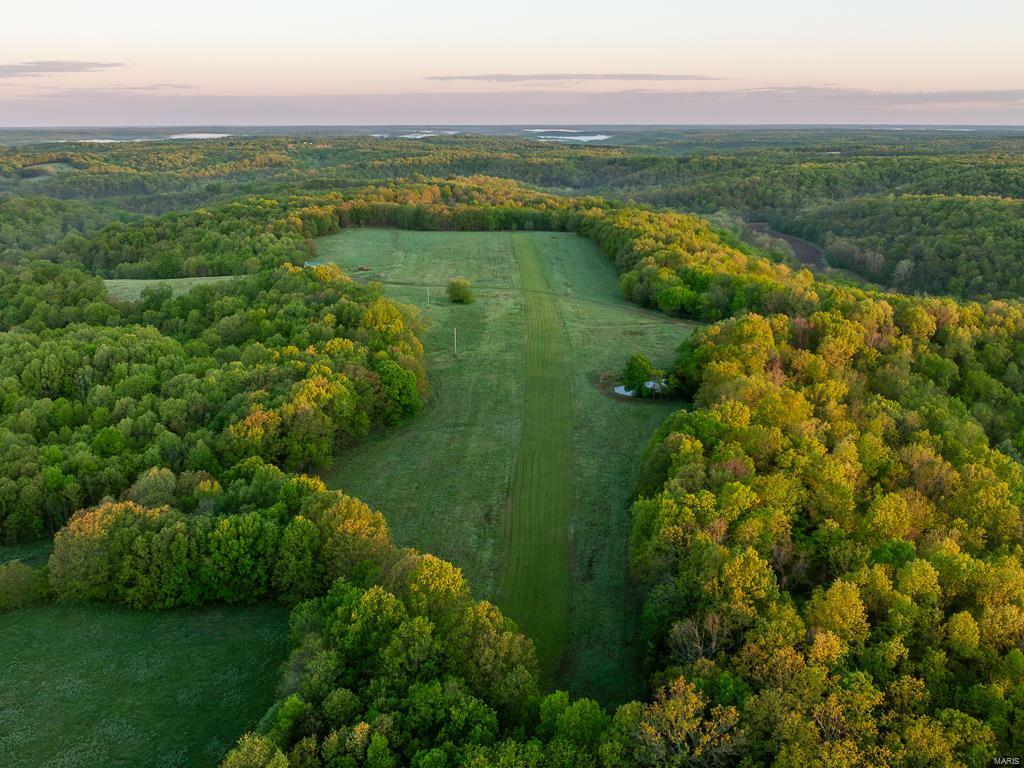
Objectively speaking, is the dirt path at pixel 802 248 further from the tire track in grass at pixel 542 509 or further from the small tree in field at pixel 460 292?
the tire track in grass at pixel 542 509

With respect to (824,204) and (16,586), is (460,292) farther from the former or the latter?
(824,204)

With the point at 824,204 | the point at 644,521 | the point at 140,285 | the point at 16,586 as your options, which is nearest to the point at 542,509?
the point at 644,521

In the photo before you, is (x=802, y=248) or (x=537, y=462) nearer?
(x=537, y=462)

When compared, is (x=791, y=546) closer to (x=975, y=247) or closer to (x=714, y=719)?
(x=714, y=719)

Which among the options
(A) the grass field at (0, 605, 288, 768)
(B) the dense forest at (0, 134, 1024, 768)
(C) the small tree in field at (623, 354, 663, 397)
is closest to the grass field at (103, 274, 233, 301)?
(B) the dense forest at (0, 134, 1024, 768)

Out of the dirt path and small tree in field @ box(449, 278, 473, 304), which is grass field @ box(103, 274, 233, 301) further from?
the dirt path

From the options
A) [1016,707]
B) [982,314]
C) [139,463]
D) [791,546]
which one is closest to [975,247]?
[982,314]
